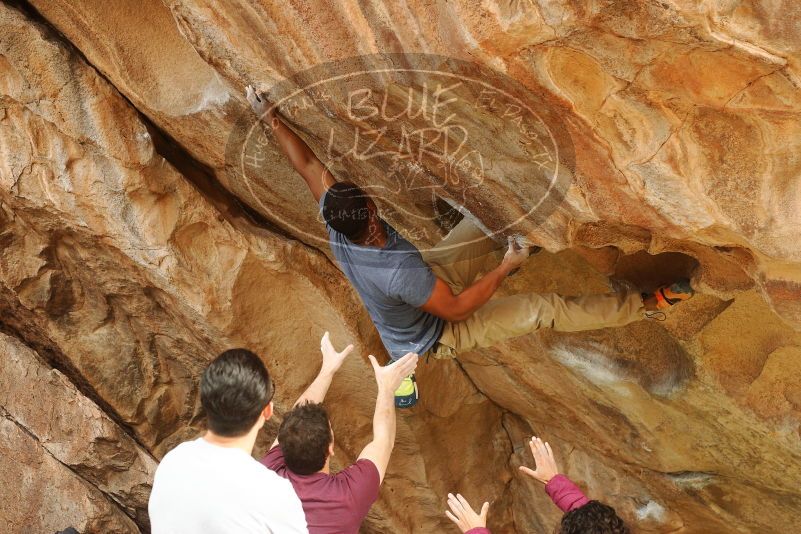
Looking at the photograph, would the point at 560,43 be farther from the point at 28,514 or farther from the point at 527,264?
the point at 28,514

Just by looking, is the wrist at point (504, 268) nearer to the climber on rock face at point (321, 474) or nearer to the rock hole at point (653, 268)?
the rock hole at point (653, 268)

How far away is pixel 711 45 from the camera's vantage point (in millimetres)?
2418

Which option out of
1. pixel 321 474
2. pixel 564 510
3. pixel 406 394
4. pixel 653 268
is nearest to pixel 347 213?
pixel 321 474

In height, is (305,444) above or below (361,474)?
above

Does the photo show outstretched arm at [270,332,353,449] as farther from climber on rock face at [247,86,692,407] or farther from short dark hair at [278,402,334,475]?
short dark hair at [278,402,334,475]

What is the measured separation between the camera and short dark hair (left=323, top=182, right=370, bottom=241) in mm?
3195

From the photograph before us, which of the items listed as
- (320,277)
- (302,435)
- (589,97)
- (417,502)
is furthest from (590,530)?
(417,502)

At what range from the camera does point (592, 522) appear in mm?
2721

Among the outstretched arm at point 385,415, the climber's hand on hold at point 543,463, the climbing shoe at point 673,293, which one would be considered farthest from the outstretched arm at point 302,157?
the climbing shoe at point 673,293

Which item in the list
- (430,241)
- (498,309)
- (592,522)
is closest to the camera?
(592,522)

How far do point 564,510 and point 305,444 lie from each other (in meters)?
1.00

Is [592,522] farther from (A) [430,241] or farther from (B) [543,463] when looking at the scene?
(A) [430,241]

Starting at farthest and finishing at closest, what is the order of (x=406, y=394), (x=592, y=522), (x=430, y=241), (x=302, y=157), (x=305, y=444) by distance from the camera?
(x=430, y=241), (x=406, y=394), (x=302, y=157), (x=305, y=444), (x=592, y=522)

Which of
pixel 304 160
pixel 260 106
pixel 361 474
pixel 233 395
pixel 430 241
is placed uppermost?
pixel 260 106
